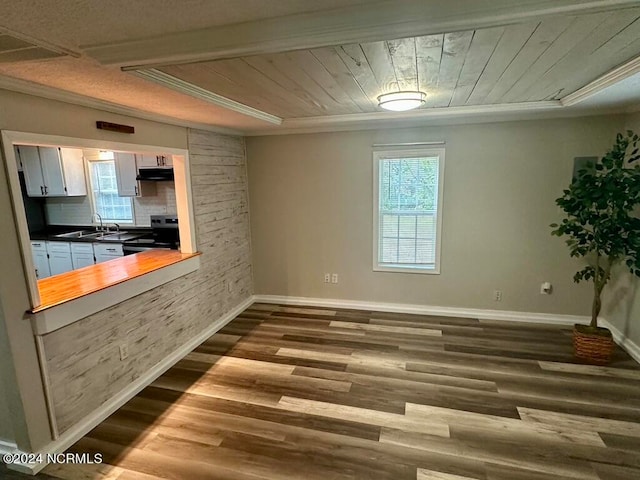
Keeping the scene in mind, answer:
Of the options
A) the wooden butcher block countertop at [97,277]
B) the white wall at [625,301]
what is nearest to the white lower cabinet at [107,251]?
the wooden butcher block countertop at [97,277]

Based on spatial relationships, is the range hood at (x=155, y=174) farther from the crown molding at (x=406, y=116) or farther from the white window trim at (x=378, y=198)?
the white window trim at (x=378, y=198)

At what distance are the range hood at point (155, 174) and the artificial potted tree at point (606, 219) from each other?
4477 millimetres

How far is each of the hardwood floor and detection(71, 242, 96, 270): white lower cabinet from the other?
7.39 ft

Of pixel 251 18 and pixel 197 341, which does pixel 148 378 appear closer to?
pixel 197 341

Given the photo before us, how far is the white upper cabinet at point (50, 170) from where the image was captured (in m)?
5.00

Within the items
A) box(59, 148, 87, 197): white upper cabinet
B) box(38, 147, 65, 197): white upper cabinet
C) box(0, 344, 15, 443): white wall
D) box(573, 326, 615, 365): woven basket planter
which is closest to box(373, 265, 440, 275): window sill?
box(573, 326, 615, 365): woven basket planter

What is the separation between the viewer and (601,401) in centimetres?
266

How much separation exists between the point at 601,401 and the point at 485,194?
225 centimetres

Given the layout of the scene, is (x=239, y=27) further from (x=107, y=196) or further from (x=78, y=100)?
(x=107, y=196)

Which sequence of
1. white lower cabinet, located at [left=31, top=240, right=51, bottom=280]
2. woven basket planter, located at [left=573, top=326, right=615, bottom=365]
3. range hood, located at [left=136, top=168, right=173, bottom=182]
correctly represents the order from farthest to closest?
white lower cabinet, located at [left=31, top=240, right=51, bottom=280] → range hood, located at [left=136, top=168, right=173, bottom=182] → woven basket planter, located at [left=573, top=326, right=615, bottom=365]

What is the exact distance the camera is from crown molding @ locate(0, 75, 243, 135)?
6.44 ft

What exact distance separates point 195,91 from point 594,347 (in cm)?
407

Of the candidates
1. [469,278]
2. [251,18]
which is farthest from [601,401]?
[251,18]

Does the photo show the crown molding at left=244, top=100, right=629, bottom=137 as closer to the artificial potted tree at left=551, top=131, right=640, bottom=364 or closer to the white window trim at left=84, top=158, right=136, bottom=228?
the artificial potted tree at left=551, top=131, right=640, bottom=364
